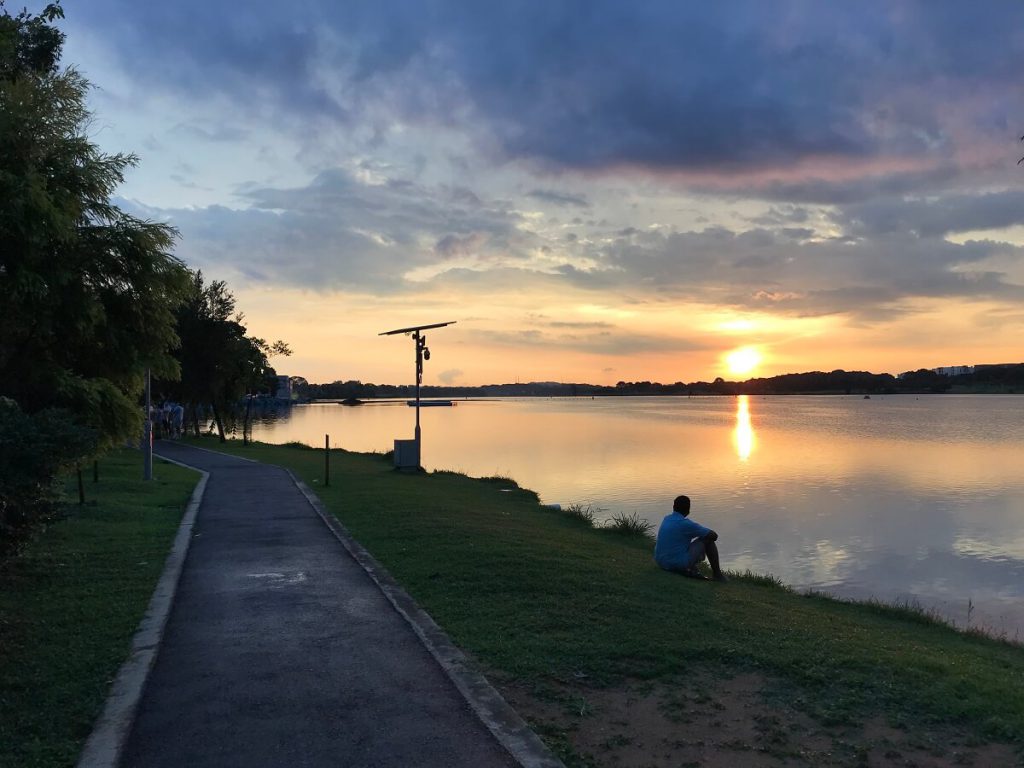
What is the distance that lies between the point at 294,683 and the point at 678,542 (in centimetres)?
661

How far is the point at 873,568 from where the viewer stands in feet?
53.9

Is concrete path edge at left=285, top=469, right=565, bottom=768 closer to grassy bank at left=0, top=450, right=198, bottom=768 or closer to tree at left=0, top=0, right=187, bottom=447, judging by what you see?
grassy bank at left=0, top=450, right=198, bottom=768

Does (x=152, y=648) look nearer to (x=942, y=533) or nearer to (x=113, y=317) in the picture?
(x=113, y=317)

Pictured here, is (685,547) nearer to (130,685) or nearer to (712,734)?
(712,734)

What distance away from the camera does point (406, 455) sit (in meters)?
26.9

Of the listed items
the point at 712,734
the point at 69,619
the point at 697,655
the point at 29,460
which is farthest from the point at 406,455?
the point at 712,734

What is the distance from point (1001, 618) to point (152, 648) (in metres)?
12.7

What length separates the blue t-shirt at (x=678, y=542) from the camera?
11047 millimetres

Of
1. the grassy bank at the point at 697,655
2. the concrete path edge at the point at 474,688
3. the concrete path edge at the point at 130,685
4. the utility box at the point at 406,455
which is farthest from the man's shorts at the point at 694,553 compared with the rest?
the utility box at the point at 406,455

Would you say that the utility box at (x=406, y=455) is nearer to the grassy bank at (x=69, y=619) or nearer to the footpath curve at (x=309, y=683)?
the grassy bank at (x=69, y=619)

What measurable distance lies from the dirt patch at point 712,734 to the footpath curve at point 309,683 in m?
0.37

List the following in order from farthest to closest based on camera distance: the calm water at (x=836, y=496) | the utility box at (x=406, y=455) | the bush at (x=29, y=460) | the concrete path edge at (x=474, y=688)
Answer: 1. the utility box at (x=406, y=455)
2. the calm water at (x=836, y=496)
3. the bush at (x=29, y=460)
4. the concrete path edge at (x=474, y=688)

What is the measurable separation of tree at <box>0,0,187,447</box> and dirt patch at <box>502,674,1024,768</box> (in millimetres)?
7727

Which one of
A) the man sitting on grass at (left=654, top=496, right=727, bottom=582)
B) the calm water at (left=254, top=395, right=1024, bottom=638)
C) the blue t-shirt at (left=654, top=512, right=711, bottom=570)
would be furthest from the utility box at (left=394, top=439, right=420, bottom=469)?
the blue t-shirt at (left=654, top=512, right=711, bottom=570)
